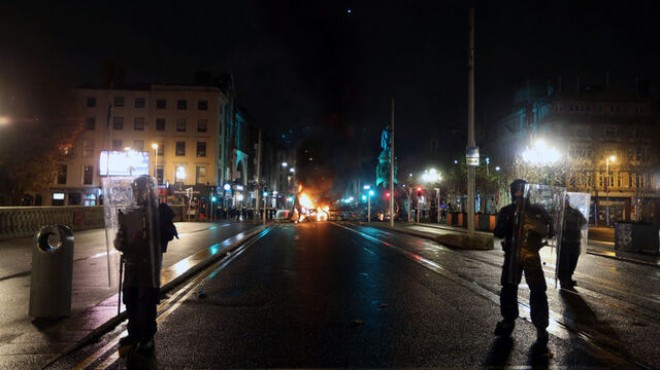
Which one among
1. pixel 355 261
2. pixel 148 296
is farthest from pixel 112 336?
pixel 355 261

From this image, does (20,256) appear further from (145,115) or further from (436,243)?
(145,115)

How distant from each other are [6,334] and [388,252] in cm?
1328

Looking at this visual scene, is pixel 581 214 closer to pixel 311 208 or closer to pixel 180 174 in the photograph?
pixel 180 174

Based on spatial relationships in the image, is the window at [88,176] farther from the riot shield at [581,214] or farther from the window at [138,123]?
the riot shield at [581,214]

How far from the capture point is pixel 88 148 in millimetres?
60906

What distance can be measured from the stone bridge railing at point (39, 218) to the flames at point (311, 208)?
110 ft

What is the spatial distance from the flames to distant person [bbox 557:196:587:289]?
168 ft

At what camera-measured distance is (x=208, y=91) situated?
A: 6241 centimetres

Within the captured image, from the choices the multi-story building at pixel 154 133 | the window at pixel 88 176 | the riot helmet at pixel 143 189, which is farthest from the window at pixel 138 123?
the riot helmet at pixel 143 189

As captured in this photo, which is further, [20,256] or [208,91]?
[208,91]

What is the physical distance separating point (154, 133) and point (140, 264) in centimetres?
5949

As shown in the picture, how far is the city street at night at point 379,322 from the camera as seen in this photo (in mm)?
5484

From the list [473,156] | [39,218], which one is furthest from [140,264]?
[39,218]

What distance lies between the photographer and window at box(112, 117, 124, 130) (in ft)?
201
